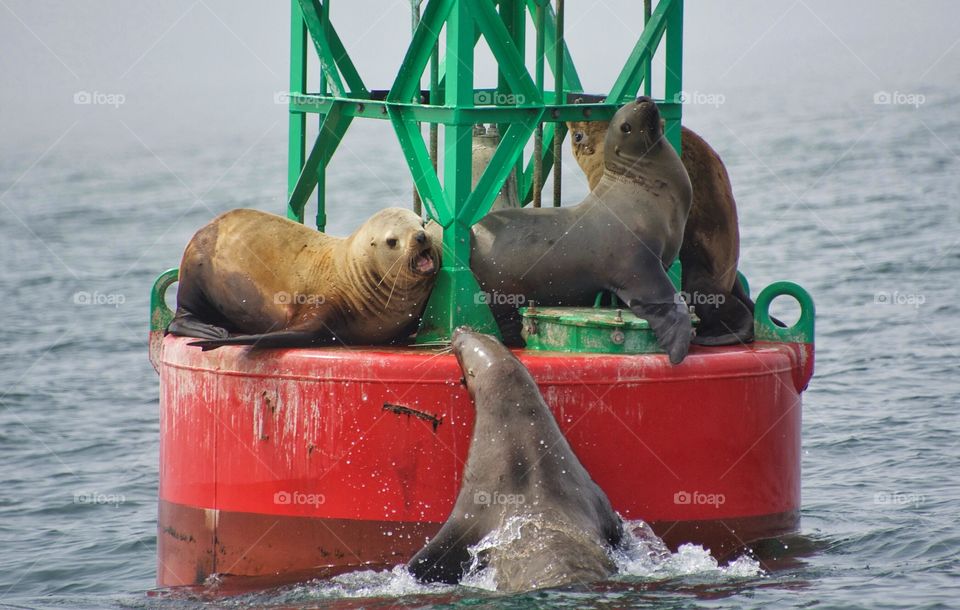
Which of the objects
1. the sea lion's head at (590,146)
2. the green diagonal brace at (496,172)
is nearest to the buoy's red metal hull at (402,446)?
the green diagonal brace at (496,172)

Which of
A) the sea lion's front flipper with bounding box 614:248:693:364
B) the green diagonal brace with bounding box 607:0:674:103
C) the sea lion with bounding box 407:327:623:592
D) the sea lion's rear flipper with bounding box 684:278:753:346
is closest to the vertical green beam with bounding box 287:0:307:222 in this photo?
the green diagonal brace with bounding box 607:0:674:103

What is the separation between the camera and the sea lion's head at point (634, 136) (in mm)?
8797

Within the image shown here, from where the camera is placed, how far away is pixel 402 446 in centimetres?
820

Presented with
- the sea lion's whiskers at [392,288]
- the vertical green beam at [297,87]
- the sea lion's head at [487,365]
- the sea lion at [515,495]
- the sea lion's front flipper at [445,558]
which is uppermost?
the vertical green beam at [297,87]

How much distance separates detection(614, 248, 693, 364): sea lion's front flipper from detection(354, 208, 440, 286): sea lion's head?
36.8 inches

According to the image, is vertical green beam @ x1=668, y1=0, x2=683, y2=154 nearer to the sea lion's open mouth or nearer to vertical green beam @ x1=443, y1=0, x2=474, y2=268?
vertical green beam @ x1=443, y1=0, x2=474, y2=268

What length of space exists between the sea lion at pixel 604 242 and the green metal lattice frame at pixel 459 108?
16 centimetres

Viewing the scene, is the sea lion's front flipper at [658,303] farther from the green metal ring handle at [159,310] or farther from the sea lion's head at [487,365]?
the green metal ring handle at [159,310]

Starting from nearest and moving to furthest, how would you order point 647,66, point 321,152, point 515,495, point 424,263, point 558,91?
point 515,495 < point 424,263 < point 558,91 < point 647,66 < point 321,152

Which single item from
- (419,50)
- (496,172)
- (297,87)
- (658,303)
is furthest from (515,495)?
(297,87)

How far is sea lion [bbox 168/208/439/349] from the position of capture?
28.5 feet

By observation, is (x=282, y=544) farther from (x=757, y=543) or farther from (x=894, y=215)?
(x=894, y=215)

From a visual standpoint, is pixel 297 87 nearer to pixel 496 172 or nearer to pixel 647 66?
pixel 496 172

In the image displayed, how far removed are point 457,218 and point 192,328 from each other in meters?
1.51
